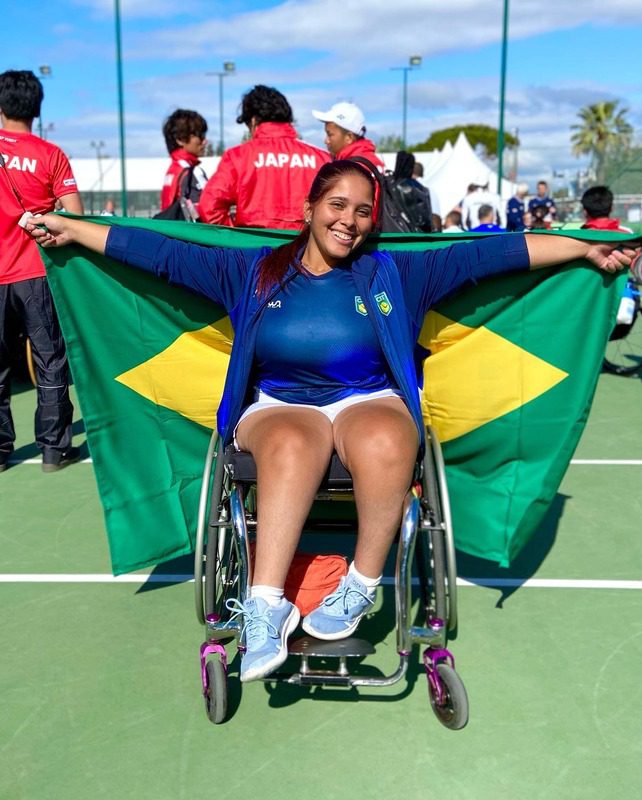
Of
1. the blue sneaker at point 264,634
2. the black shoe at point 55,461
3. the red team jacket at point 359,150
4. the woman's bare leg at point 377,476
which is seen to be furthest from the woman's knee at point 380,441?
the black shoe at point 55,461

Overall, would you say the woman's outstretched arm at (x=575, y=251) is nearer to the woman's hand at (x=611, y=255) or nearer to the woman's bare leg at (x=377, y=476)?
the woman's hand at (x=611, y=255)

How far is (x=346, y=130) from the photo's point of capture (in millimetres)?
4715

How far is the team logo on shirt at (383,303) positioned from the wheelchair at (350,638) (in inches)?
17.4

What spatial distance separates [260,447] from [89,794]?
3.33 feet

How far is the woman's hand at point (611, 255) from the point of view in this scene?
2941 mm

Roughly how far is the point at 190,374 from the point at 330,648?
1.31 metres

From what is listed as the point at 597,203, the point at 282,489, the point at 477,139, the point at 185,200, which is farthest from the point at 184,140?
the point at 477,139

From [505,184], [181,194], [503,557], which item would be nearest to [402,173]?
[181,194]

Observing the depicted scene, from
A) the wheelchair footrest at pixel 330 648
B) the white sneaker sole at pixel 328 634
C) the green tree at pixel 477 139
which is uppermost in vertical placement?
the green tree at pixel 477 139

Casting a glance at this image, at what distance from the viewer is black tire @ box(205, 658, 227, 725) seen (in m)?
2.44

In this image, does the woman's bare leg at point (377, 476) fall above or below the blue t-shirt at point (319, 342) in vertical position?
below

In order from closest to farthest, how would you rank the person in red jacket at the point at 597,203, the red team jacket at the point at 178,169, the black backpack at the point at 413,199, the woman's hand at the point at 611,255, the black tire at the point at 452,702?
the black tire at the point at 452,702
the woman's hand at the point at 611,255
the red team jacket at the point at 178,169
the black backpack at the point at 413,199
the person in red jacket at the point at 597,203

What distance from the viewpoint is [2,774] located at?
2.25 meters

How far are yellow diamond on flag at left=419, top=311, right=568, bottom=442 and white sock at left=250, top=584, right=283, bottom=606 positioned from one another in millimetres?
1163
